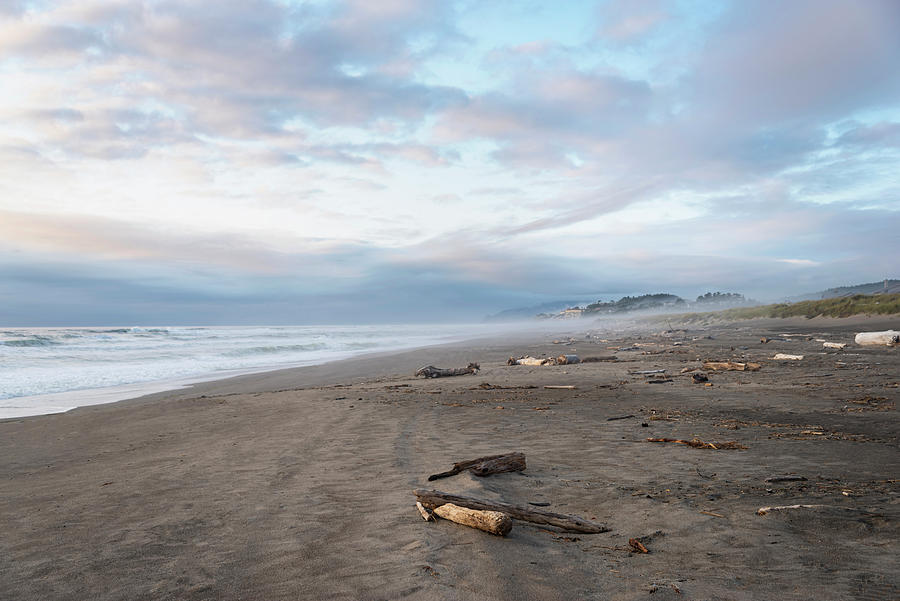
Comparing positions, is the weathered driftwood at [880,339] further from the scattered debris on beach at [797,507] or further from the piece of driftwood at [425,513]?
the piece of driftwood at [425,513]

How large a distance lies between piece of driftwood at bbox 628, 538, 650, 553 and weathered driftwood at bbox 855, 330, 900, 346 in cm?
2113

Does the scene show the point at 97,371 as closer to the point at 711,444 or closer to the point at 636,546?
the point at 711,444

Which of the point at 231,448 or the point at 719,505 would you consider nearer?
the point at 719,505

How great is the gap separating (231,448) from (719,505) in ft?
22.2

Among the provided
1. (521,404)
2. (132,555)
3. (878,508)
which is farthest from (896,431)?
(132,555)

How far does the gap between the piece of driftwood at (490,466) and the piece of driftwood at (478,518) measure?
1.25 metres

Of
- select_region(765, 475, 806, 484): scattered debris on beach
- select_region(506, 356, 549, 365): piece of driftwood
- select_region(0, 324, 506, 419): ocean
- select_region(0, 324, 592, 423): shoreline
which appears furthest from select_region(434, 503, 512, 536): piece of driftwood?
select_region(506, 356, 549, 365): piece of driftwood

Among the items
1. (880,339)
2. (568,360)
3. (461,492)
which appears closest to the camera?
(461,492)

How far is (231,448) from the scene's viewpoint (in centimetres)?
780

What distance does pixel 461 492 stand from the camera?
4836 millimetres

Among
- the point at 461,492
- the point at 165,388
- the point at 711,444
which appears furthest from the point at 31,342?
the point at 711,444

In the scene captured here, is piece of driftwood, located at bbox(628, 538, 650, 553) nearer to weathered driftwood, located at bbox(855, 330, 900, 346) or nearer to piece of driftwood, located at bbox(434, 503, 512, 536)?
piece of driftwood, located at bbox(434, 503, 512, 536)

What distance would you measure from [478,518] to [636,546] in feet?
3.90

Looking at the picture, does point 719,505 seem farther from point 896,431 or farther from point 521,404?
point 521,404
